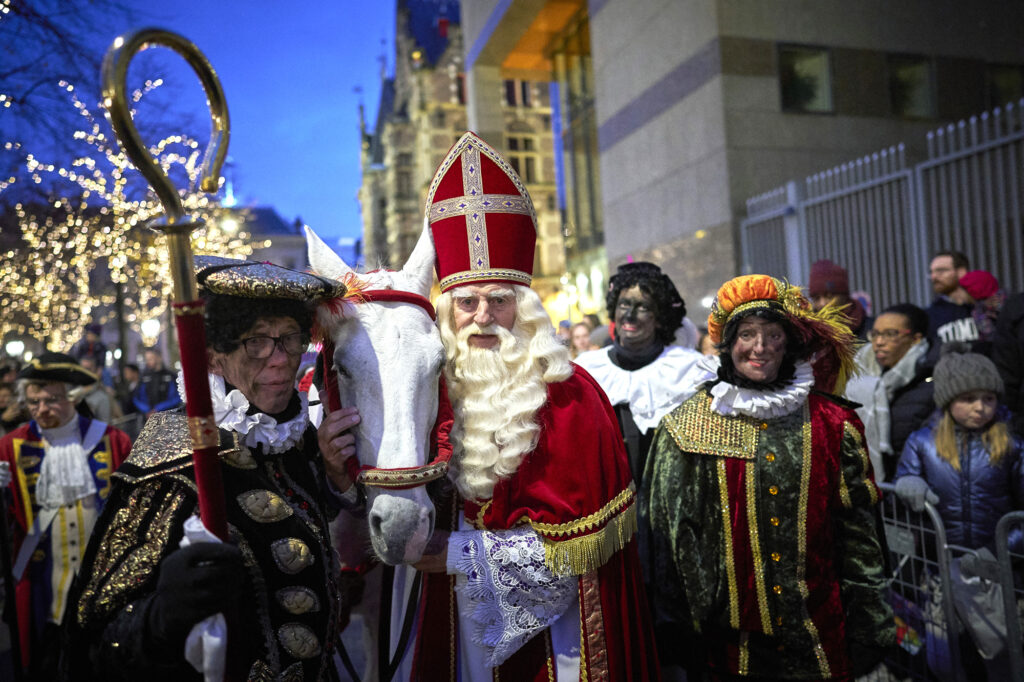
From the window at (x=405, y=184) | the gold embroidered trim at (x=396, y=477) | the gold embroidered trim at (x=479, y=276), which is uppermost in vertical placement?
the window at (x=405, y=184)

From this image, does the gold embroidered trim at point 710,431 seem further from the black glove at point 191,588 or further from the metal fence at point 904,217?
the metal fence at point 904,217

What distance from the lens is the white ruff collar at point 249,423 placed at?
174cm

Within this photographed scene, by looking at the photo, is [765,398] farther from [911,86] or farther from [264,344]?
[911,86]

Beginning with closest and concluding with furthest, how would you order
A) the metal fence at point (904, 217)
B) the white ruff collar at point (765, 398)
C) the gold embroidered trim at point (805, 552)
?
the gold embroidered trim at point (805, 552), the white ruff collar at point (765, 398), the metal fence at point (904, 217)

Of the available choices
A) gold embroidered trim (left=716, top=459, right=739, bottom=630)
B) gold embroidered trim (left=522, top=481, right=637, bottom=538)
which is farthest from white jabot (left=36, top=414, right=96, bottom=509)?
gold embroidered trim (left=716, top=459, right=739, bottom=630)

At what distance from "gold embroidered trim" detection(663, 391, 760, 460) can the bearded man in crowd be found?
0.57 meters

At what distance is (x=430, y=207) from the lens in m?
2.55

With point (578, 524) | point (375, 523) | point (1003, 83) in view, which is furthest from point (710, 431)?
point (1003, 83)

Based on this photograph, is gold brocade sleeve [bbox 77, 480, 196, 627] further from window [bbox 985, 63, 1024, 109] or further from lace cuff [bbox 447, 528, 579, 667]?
window [bbox 985, 63, 1024, 109]

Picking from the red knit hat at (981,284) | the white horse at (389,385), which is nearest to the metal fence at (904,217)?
the red knit hat at (981,284)

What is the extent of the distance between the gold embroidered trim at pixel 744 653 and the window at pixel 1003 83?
47.9 ft

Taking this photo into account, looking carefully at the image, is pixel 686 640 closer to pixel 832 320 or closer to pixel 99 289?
pixel 832 320

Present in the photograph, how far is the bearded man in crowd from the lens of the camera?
2.17 meters

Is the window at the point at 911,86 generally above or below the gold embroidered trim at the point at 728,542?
above
